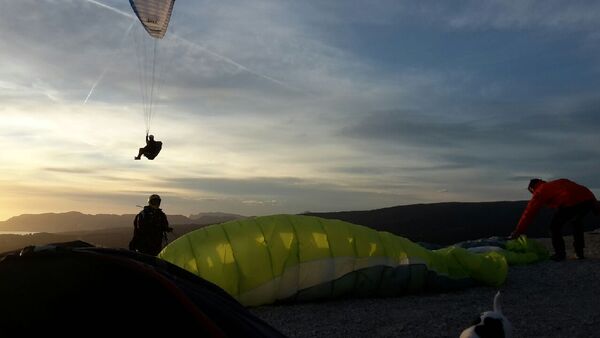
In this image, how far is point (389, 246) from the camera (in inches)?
378

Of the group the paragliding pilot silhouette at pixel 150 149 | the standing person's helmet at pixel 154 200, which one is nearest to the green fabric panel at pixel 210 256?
the standing person's helmet at pixel 154 200

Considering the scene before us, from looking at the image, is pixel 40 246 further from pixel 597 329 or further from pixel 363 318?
pixel 597 329

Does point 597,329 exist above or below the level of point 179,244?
below

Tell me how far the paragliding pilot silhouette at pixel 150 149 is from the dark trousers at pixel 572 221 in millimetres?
9451

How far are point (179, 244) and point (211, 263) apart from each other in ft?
2.30

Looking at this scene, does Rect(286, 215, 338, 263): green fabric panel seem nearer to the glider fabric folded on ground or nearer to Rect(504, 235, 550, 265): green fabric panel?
the glider fabric folded on ground

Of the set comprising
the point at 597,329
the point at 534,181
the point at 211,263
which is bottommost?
the point at 597,329

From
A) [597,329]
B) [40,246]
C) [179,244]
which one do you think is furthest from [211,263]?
[40,246]

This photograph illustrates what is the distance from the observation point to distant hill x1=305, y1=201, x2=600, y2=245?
38.0m

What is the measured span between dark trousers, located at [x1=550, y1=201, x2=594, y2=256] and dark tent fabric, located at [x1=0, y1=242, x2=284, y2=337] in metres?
11.6

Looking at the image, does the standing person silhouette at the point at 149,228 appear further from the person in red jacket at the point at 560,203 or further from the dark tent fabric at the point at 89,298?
the dark tent fabric at the point at 89,298

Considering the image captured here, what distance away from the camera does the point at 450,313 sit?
8141 mm

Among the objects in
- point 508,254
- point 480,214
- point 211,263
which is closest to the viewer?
point 211,263

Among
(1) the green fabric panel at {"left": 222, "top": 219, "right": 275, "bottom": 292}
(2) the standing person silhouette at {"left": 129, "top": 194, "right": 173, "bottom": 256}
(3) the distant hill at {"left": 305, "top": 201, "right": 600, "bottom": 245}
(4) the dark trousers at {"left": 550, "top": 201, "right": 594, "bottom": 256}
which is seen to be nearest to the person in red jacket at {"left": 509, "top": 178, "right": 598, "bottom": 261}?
(4) the dark trousers at {"left": 550, "top": 201, "right": 594, "bottom": 256}
